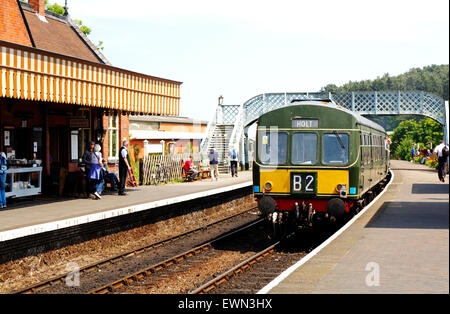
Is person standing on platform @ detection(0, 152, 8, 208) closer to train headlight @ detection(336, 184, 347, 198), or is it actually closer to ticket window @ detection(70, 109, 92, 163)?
ticket window @ detection(70, 109, 92, 163)

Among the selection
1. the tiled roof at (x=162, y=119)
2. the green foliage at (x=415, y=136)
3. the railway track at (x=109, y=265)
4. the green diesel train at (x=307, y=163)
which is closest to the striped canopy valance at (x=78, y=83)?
the railway track at (x=109, y=265)

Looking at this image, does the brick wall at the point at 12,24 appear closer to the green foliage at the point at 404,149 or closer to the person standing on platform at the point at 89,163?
the person standing on platform at the point at 89,163

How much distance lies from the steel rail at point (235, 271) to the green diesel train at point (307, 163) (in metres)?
0.80

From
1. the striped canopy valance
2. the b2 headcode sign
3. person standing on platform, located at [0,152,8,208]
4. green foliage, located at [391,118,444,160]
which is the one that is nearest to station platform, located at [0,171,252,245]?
person standing on platform, located at [0,152,8,208]

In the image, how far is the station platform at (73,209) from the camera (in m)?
10.8

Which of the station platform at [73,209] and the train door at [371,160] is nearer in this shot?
the station platform at [73,209]

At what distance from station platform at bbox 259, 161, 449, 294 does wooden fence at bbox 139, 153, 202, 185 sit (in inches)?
505

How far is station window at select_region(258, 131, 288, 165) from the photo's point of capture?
12.7 metres

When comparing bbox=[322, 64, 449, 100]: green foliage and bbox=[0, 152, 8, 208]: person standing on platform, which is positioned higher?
bbox=[322, 64, 449, 100]: green foliage

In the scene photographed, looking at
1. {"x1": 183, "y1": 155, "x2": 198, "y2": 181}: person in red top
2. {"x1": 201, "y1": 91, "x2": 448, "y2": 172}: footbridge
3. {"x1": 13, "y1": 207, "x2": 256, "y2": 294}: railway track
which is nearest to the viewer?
{"x1": 13, "y1": 207, "x2": 256, "y2": 294}: railway track

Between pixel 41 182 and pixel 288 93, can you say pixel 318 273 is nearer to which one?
pixel 41 182

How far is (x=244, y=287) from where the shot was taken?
9992mm

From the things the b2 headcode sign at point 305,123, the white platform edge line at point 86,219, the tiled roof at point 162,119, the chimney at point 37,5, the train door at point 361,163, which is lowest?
the white platform edge line at point 86,219
